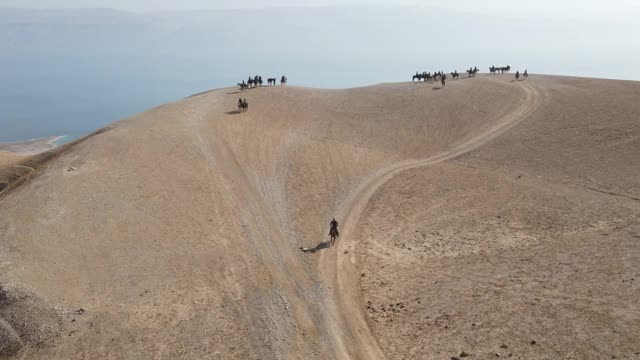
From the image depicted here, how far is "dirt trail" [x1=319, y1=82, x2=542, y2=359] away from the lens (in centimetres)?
2228

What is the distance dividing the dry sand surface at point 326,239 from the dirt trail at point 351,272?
131mm

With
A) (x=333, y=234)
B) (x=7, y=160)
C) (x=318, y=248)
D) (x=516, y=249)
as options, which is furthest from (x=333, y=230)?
(x=7, y=160)

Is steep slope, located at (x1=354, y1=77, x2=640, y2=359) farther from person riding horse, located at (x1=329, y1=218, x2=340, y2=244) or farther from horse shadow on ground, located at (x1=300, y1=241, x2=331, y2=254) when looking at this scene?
horse shadow on ground, located at (x1=300, y1=241, x2=331, y2=254)

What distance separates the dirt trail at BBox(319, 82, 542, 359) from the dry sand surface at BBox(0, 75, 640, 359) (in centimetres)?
13

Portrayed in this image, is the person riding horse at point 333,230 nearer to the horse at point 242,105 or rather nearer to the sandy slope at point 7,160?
the horse at point 242,105

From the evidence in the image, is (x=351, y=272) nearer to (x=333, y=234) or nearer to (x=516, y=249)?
(x=333, y=234)

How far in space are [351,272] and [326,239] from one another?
4.76m

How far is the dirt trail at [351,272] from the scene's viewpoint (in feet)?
73.1

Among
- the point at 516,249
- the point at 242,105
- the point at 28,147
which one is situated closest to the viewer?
the point at 516,249

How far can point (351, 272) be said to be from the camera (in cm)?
2839

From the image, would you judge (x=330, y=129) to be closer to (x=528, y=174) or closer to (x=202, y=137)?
(x=202, y=137)

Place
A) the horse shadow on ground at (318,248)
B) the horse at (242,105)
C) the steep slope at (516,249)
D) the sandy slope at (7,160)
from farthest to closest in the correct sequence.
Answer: the horse at (242,105) → the sandy slope at (7,160) → the horse shadow on ground at (318,248) → the steep slope at (516,249)

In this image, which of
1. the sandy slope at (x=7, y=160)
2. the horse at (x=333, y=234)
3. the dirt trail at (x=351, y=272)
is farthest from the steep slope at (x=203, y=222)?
the sandy slope at (x=7, y=160)

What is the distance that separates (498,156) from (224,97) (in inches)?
1498
